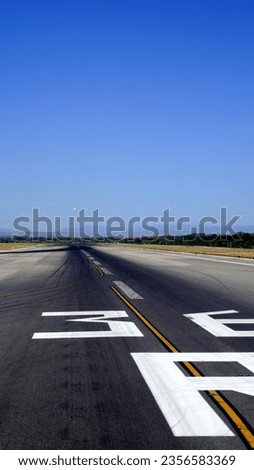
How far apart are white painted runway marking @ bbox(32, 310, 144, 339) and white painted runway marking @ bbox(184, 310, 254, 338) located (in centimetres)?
159

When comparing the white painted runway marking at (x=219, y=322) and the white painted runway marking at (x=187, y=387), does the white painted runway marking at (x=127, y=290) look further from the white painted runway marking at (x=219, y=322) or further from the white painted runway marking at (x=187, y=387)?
the white painted runway marking at (x=187, y=387)

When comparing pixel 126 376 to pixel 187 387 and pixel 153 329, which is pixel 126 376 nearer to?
pixel 187 387

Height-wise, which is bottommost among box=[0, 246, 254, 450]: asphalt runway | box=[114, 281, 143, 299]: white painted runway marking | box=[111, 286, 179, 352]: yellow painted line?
box=[0, 246, 254, 450]: asphalt runway

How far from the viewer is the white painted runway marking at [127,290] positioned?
19306 millimetres

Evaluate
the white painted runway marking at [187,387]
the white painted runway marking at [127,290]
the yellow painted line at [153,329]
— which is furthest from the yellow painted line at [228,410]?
the white painted runway marking at [127,290]

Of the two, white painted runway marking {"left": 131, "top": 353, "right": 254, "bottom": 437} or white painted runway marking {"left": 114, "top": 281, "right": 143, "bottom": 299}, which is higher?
white painted runway marking {"left": 114, "top": 281, "right": 143, "bottom": 299}

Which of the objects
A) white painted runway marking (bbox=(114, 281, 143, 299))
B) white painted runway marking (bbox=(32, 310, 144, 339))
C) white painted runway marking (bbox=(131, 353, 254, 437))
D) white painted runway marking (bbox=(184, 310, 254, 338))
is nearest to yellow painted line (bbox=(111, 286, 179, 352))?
white painted runway marking (bbox=(32, 310, 144, 339))

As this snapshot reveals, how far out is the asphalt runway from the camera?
5910mm

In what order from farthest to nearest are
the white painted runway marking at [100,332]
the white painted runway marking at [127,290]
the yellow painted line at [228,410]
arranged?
the white painted runway marking at [127,290] → the white painted runway marking at [100,332] → the yellow painted line at [228,410]

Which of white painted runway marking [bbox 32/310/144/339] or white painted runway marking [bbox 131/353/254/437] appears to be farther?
white painted runway marking [bbox 32/310/144/339]

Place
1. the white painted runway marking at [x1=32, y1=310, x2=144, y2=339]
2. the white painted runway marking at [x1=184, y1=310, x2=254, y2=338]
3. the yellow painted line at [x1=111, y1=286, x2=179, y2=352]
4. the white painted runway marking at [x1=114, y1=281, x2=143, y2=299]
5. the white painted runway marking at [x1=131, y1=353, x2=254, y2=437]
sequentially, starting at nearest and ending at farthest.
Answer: the white painted runway marking at [x1=131, y1=353, x2=254, y2=437]
the yellow painted line at [x1=111, y1=286, x2=179, y2=352]
the white painted runway marking at [x1=32, y1=310, x2=144, y2=339]
the white painted runway marking at [x1=184, y1=310, x2=254, y2=338]
the white painted runway marking at [x1=114, y1=281, x2=143, y2=299]

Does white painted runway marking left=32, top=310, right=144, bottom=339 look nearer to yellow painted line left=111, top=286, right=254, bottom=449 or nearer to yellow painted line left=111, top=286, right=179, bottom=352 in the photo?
yellow painted line left=111, top=286, right=179, bottom=352

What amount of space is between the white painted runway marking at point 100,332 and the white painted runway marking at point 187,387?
6.92ft
